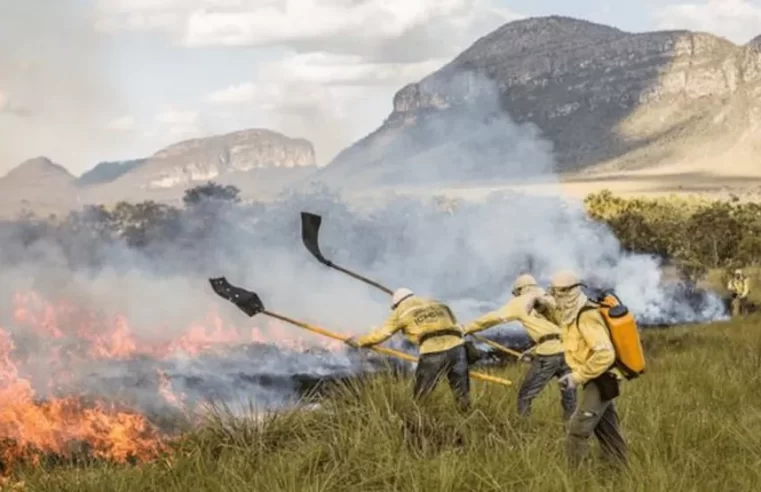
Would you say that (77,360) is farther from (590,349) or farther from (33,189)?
(590,349)

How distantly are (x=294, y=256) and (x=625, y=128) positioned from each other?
33.7 metres

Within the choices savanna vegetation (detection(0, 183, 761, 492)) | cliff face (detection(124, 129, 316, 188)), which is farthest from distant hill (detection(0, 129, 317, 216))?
savanna vegetation (detection(0, 183, 761, 492))

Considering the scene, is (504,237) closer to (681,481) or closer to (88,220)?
(88,220)

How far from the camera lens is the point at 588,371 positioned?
28.1 ft

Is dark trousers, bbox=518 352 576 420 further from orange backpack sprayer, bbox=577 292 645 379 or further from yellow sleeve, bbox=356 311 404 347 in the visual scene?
orange backpack sprayer, bbox=577 292 645 379

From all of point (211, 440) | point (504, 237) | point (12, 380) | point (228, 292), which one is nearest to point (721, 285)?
point (504, 237)

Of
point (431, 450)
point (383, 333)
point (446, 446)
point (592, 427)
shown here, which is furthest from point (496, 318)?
point (592, 427)

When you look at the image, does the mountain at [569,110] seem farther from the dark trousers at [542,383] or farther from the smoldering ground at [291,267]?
the dark trousers at [542,383]

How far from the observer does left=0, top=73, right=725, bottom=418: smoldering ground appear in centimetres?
2580

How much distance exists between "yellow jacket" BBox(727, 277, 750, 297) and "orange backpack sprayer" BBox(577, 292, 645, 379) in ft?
93.4

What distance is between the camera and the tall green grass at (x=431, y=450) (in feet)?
27.5

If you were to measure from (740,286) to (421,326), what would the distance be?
26.4m

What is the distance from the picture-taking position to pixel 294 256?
33000 millimetres

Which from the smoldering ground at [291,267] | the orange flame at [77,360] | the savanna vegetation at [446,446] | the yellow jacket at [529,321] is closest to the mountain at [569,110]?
the smoldering ground at [291,267]
